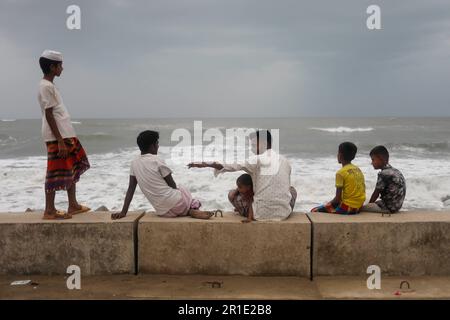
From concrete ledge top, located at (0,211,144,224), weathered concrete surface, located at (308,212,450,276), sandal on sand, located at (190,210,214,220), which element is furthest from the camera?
sandal on sand, located at (190,210,214,220)

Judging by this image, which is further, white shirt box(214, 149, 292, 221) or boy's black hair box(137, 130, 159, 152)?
boy's black hair box(137, 130, 159, 152)

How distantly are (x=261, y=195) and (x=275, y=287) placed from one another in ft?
2.76

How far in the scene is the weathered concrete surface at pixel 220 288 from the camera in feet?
11.8

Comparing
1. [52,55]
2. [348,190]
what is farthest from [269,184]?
[52,55]

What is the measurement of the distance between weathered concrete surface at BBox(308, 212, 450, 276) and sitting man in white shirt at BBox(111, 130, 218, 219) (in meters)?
1.13

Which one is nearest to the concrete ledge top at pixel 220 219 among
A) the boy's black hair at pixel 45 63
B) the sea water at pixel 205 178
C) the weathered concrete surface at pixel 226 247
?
the weathered concrete surface at pixel 226 247

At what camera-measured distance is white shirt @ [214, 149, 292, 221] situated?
13.5 feet

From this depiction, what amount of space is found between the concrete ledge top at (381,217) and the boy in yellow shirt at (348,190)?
0.13m

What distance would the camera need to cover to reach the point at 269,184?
166 inches

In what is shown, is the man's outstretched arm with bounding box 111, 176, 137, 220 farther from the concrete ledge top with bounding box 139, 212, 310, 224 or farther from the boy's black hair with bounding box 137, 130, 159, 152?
the boy's black hair with bounding box 137, 130, 159, 152

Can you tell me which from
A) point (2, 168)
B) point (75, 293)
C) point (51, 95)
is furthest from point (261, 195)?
point (2, 168)

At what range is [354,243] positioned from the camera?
3.99 metres

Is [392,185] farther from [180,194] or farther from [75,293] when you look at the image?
[75,293]

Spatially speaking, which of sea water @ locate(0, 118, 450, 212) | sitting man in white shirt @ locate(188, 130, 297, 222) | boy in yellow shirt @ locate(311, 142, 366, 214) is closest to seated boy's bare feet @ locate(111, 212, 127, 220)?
sitting man in white shirt @ locate(188, 130, 297, 222)
